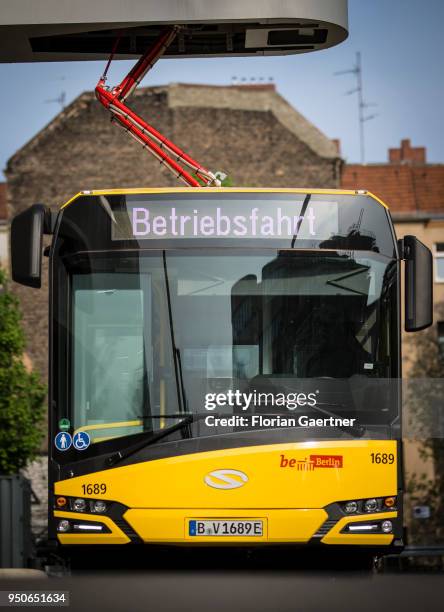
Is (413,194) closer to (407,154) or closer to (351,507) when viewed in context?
(407,154)

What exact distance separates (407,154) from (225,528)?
44.7 metres

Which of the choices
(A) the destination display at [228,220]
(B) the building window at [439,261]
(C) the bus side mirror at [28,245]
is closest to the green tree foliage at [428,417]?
(B) the building window at [439,261]

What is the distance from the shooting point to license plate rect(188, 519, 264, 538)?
9086 mm

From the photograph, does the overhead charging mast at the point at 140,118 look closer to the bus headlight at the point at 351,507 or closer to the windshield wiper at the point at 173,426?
the windshield wiper at the point at 173,426

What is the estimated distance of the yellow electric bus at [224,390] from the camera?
910cm

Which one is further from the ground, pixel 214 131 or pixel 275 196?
pixel 214 131

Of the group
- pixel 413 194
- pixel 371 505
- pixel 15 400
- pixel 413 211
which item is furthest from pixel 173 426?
pixel 413 194

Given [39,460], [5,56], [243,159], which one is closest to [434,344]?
[243,159]

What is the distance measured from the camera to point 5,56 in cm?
1159

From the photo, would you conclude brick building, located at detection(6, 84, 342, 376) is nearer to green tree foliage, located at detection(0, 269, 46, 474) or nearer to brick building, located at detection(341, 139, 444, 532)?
brick building, located at detection(341, 139, 444, 532)

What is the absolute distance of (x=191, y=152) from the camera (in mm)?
43375

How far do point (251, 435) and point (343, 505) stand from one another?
86cm

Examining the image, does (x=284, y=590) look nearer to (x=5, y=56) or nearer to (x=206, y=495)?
(x=206, y=495)

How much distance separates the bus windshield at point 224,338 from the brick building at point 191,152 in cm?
3406
